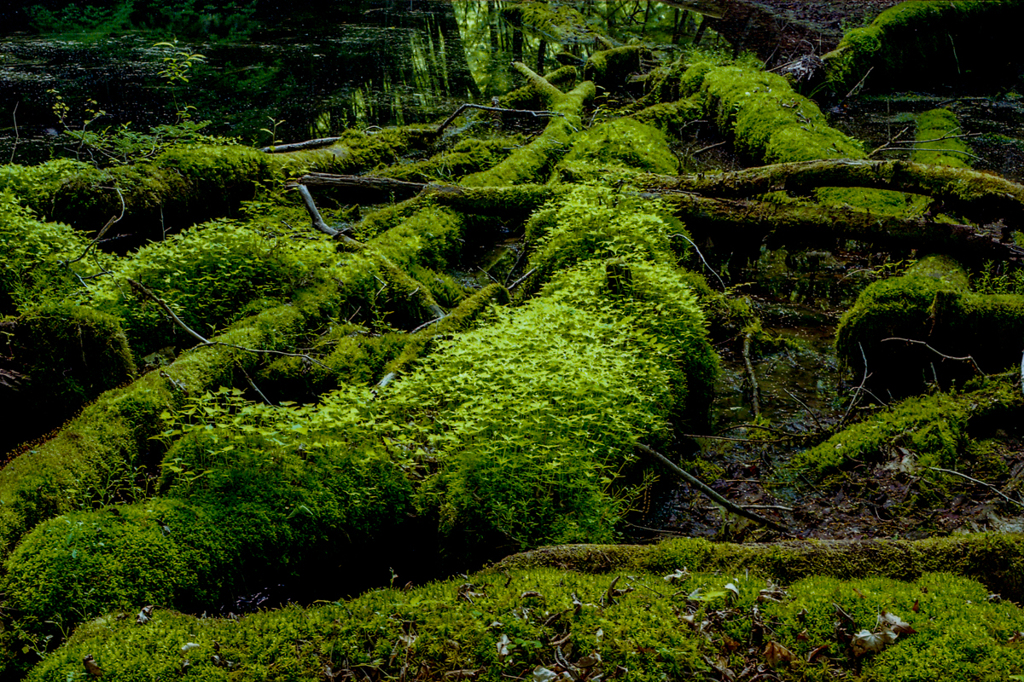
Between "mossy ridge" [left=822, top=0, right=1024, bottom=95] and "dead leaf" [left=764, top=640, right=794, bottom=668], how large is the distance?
15.1m

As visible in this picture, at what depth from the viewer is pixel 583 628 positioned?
3.22 meters

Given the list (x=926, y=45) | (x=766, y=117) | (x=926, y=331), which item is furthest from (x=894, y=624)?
(x=926, y=45)

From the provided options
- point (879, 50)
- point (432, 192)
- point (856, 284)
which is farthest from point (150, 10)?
point (856, 284)

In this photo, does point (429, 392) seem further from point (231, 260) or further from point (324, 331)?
point (231, 260)

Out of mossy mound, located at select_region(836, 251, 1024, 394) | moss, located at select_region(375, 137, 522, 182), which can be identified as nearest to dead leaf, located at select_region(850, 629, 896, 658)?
mossy mound, located at select_region(836, 251, 1024, 394)

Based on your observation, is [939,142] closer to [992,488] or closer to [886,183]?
[886,183]

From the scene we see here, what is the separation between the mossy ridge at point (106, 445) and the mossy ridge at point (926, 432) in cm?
472

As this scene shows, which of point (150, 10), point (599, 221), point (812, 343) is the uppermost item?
point (150, 10)

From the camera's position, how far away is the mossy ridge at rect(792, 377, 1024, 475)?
559 centimetres

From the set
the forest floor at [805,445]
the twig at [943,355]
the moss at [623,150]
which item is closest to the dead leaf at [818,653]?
the forest floor at [805,445]

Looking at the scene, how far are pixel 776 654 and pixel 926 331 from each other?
15.0 ft

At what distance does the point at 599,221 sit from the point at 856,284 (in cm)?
349

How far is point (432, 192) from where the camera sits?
971 centimetres

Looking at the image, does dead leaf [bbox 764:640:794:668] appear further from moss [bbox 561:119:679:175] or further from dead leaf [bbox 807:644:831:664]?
moss [bbox 561:119:679:175]
